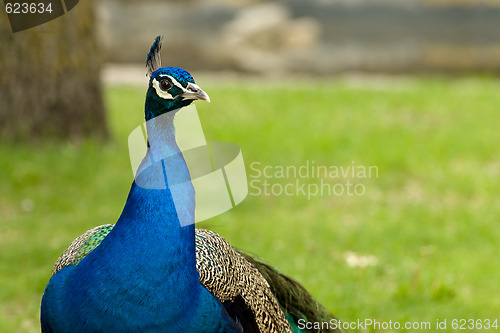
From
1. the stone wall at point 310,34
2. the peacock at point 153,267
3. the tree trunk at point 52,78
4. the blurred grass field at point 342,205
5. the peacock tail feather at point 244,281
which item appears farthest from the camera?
the stone wall at point 310,34

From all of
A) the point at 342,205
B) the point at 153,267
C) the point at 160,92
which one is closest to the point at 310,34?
the point at 342,205

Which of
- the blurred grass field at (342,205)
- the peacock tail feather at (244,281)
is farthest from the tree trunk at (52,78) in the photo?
the peacock tail feather at (244,281)

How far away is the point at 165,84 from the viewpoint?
209 cm

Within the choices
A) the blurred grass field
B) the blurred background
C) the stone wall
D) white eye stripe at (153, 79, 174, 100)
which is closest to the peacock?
white eye stripe at (153, 79, 174, 100)

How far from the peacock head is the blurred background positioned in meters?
1.46

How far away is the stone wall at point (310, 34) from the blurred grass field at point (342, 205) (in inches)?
226

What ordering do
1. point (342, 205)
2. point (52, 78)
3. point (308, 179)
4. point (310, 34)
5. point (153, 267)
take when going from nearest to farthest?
point (153, 267)
point (342, 205)
point (52, 78)
point (308, 179)
point (310, 34)

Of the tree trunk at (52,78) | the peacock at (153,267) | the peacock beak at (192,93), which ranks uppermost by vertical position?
the peacock beak at (192,93)

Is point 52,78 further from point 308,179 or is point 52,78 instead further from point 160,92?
point 160,92

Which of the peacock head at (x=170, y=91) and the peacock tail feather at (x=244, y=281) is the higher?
the peacock head at (x=170, y=91)

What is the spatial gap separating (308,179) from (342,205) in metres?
0.52

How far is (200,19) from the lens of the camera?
18016mm

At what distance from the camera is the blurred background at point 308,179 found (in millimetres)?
3934

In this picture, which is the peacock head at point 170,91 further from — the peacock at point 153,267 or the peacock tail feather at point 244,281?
the peacock tail feather at point 244,281
